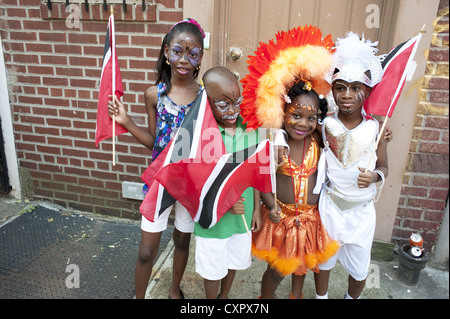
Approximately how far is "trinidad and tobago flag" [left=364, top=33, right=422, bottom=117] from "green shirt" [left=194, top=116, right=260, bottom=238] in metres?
0.76

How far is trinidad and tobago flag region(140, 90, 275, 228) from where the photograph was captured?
6.33ft

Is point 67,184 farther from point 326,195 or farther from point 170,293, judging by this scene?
point 326,195

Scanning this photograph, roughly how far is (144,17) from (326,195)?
219cm

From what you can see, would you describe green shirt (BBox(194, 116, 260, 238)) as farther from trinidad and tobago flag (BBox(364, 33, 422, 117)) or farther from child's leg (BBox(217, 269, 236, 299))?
trinidad and tobago flag (BBox(364, 33, 422, 117))

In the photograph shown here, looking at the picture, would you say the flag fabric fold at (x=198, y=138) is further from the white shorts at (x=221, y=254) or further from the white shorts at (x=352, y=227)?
the white shorts at (x=352, y=227)

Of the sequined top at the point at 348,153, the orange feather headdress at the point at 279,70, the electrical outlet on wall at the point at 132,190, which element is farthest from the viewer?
the electrical outlet on wall at the point at 132,190

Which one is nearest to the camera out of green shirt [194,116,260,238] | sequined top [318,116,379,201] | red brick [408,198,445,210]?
green shirt [194,116,260,238]

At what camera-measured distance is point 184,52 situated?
6.94 feet

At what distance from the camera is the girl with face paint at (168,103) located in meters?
2.13

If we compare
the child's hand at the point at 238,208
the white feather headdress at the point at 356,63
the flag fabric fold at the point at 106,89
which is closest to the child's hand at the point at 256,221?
the child's hand at the point at 238,208

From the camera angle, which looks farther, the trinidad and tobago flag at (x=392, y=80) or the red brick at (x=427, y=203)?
the red brick at (x=427, y=203)

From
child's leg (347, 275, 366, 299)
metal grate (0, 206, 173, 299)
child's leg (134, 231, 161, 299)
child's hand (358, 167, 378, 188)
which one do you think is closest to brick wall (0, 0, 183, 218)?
metal grate (0, 206, 173, 299)

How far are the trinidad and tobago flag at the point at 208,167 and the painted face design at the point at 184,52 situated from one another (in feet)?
1.09
